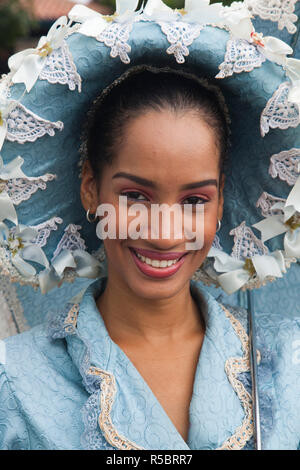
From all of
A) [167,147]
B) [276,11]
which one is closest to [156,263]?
[167,147]

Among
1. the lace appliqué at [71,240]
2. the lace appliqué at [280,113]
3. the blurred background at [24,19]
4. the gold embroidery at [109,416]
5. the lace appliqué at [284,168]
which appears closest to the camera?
the gold embroidery at [109,416]

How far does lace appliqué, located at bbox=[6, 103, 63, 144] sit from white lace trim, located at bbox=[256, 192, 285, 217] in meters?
0.58

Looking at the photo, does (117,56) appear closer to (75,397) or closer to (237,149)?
(237,149)

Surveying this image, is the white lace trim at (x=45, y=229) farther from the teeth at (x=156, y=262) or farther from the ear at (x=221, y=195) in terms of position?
the ear at (x=221, y=195)

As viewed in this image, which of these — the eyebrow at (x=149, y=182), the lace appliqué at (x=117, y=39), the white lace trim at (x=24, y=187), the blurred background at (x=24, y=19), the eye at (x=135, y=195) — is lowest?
the blurred background at (x=24, y=19)

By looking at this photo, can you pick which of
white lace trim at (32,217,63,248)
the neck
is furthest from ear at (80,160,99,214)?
the neck

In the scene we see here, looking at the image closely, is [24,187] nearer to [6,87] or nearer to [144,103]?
[6,87]

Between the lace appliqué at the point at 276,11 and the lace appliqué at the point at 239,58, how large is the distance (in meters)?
0.14

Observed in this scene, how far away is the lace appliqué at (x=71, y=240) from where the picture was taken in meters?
1.89

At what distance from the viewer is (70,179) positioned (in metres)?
1.85

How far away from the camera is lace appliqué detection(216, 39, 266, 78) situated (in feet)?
5.20

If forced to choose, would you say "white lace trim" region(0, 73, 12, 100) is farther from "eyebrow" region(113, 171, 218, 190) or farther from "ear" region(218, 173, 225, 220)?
"ear" region(218, 173, 225, 220)

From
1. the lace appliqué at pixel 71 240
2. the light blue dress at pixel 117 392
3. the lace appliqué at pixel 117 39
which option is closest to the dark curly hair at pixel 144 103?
the lace appliqué at pixel 117 39
